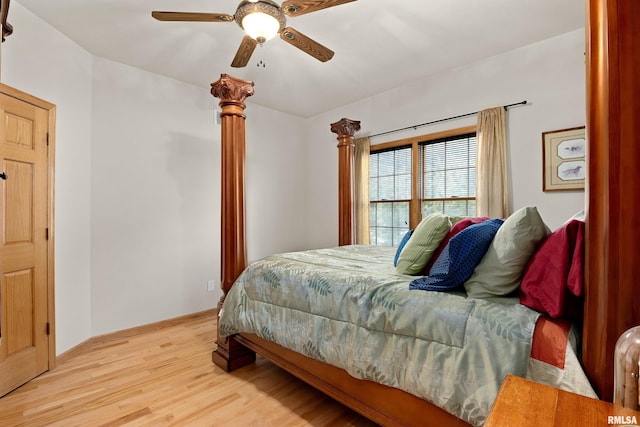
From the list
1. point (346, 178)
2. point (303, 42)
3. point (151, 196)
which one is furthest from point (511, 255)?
point (151, 196)

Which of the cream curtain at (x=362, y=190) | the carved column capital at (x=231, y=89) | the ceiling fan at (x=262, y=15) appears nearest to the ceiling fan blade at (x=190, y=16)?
the ceiling fan at (x=262, y=15)

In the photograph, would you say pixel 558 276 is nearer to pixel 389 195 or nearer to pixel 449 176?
pixel 449 176

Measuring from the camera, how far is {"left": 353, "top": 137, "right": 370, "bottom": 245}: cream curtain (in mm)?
4246

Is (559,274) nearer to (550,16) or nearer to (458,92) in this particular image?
(550,16)

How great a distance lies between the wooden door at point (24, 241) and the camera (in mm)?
2129

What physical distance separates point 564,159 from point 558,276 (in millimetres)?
2210

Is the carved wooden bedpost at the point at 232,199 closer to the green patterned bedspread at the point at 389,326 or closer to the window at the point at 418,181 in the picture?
the green patterned bedspread at the point at 389,326

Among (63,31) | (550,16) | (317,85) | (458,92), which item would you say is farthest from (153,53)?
(550,16)

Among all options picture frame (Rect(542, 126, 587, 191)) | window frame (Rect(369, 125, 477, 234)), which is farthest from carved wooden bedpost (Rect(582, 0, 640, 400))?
window frame (Rect(369, 125, 477, 234))

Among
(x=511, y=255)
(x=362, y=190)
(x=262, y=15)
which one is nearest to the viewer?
(x=511, y=255)

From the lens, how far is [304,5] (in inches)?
72.0

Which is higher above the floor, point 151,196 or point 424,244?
point 151,196

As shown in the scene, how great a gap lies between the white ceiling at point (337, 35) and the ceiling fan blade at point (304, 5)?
57cm

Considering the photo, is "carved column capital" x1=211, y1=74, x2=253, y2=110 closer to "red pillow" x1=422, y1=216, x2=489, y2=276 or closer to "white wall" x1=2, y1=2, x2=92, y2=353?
"white wall" x1=2, y1=2, x2=92, y2=353
